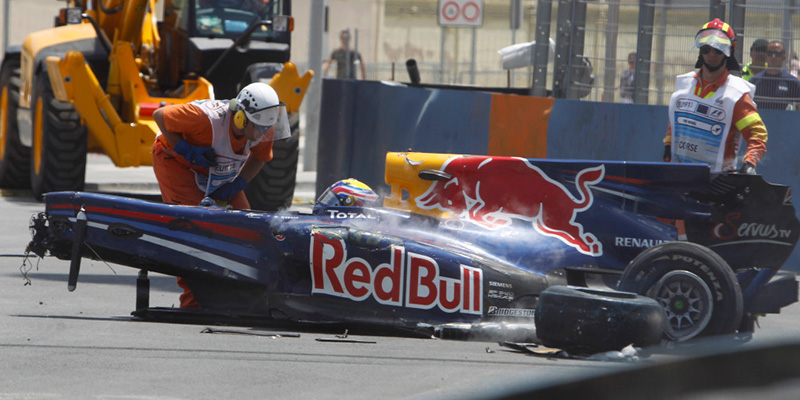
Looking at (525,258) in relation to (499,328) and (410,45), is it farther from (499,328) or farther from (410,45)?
(410,45)

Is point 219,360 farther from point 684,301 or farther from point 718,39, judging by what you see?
point 718,39

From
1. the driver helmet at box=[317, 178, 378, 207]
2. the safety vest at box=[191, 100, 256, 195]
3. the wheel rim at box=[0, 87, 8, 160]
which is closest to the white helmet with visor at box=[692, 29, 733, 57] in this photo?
the driver helmet at box=[317, 178, 378, 207]

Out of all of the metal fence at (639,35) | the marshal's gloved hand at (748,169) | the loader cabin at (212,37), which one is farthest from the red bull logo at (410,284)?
the loader cabin at (212,37)

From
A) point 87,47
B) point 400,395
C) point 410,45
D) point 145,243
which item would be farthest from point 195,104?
point 410,45

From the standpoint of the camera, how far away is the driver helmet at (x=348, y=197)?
661 centimetres

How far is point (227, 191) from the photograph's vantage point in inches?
293

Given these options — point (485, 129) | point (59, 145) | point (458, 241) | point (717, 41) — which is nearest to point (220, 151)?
point (458, 241)

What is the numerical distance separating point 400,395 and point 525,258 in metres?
1.86

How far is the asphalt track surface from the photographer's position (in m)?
4.73

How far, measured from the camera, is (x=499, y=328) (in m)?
6.04

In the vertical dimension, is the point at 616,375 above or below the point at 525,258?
above

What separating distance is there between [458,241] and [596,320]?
1.21 m

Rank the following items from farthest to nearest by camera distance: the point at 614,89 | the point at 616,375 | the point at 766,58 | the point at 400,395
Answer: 1. the point at 614,89
2. the point at 766,58
3. the point at 400,395
4. the point at 616,375

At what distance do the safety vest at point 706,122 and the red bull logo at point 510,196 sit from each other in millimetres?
1210
